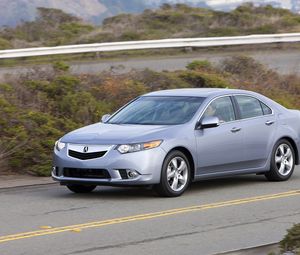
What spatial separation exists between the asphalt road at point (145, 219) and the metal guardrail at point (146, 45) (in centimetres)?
1737

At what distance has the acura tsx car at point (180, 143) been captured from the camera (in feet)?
41.0

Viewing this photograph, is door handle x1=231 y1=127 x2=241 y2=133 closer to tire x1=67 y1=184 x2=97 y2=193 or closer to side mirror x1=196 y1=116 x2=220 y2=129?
side mirror x1=196 y1=116 x2=220 y2=129

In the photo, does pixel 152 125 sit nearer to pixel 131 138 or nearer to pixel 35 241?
pixel 131 138

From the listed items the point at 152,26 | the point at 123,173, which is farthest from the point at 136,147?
the point at 152,26

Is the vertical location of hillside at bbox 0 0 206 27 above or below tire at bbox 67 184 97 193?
below

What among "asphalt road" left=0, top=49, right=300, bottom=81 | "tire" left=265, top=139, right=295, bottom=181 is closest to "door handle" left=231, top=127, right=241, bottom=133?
"tire" left=265, top=139, right=295, bottom=181

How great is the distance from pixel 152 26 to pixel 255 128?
3141 centimetres

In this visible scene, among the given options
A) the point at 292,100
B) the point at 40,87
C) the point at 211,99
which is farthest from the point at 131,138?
the point at 292,100

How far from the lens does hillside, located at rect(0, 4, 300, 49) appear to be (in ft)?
133

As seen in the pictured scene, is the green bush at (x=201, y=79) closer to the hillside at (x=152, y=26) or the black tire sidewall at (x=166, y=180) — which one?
the black tire sidewall at (x=166, y=180)

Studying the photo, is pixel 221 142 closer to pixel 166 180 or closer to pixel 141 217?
pixel 166 180

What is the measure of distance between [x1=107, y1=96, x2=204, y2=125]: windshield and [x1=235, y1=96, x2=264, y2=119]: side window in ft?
2.65

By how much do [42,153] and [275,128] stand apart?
404 cm

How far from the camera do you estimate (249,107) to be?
14.4m
